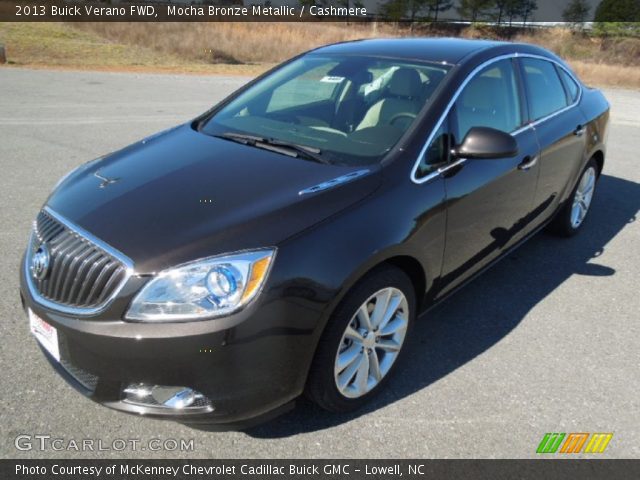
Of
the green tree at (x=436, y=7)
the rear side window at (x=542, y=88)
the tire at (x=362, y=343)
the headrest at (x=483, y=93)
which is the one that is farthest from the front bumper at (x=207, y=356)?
the green tree at (x=436, y=7)

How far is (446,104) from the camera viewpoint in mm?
2945

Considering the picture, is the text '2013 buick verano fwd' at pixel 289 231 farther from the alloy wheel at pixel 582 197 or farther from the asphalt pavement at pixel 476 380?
the alloy wheel at pixel 582 197

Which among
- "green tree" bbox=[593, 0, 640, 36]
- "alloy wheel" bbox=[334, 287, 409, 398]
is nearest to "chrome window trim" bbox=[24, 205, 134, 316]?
"alloy wheel" bbox=[334, 287, 409, 398]

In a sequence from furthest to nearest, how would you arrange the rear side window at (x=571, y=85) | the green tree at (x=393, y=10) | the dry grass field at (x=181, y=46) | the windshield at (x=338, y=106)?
the green tree at (x=393, y=10)
the dry grass field at (x=181, y=46)
the rear side window at (x=571, y=85)
the windshield at (x=338, y=106)

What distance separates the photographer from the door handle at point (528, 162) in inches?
137

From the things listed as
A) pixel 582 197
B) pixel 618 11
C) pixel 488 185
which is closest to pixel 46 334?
pixel 488 185

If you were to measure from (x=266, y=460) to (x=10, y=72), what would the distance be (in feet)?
56.8

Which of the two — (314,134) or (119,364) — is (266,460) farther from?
(314,134)

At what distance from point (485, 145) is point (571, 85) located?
2.39 metres

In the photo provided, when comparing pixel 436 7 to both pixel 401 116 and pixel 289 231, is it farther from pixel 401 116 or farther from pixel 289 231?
pixel 289 231

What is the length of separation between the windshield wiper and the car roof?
3.28 feet

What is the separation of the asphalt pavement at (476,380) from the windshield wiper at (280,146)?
1268 millimetres

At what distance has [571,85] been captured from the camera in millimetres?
4605

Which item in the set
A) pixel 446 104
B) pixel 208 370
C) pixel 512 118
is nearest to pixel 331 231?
pixel 208 370
